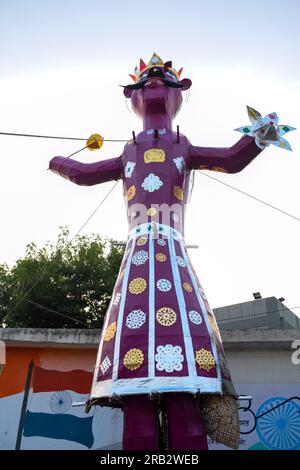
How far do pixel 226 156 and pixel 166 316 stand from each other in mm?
1917

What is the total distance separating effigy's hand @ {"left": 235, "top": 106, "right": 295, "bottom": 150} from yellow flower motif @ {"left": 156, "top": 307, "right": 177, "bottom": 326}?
6.24ft

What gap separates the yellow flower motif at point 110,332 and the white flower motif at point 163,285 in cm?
48

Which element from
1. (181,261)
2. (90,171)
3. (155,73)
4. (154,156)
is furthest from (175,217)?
(155,73)

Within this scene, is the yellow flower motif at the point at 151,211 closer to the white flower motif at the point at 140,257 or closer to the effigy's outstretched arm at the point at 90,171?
the white flower motif at the point at 140,257

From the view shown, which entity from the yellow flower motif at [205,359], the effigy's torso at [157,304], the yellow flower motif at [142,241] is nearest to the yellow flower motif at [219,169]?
the effigy's torso at [157,304]

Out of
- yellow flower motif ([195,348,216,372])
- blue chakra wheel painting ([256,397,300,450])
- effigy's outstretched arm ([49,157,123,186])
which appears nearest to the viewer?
yellow flower motif ([195,348,216,372])

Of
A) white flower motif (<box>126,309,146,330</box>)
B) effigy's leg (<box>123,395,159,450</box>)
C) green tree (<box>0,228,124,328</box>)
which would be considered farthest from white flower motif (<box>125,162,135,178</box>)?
green tree (<box>0,228,124,328</box>)

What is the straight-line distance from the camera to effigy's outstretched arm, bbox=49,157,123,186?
478 centimetres

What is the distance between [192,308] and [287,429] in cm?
292

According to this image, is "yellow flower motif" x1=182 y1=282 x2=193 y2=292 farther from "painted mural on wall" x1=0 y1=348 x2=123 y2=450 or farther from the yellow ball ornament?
"painted mural on wall" x1=0 y1=348 x2=123 y2=450

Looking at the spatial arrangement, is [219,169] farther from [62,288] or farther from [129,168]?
[62,288]
